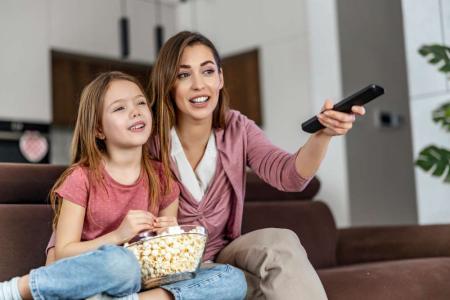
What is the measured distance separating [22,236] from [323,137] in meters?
0.86

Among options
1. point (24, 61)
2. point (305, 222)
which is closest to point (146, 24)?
point (24, 61)

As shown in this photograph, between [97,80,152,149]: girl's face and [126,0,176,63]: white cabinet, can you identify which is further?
[126,0,176,63]: white cabinet

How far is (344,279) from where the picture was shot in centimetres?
171

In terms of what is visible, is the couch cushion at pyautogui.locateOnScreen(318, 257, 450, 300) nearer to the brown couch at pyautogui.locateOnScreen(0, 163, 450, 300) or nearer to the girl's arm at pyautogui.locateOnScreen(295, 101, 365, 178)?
the brown couch at pyautogui.locateOnScreen(0, 163, 450, 300)

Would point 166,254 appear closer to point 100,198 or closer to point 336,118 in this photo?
point 100,198

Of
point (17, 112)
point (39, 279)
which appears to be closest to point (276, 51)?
point (17, 112)

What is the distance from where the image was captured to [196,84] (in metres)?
1.68

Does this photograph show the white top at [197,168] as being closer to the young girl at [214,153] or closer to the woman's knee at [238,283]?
the young girl at [214,153]

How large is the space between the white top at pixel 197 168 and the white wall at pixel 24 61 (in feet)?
8.63

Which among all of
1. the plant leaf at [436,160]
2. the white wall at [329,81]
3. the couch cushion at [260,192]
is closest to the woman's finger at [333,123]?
the couch cushion at [260,192]

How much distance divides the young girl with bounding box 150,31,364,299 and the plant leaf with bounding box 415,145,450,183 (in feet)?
4.57

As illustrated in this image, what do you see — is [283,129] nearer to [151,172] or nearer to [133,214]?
[151,172]

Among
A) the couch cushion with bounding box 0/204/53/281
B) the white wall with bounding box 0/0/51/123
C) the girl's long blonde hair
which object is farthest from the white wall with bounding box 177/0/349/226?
the couch cushion with bounding box 0/204/53/281

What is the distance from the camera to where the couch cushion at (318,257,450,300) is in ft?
5.49
